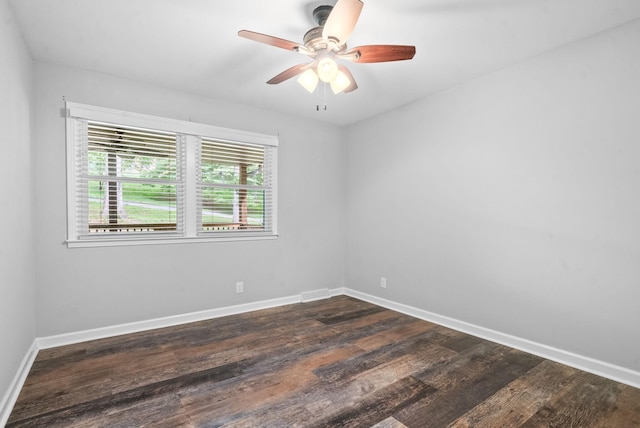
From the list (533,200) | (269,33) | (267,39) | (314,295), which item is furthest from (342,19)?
(314,295)

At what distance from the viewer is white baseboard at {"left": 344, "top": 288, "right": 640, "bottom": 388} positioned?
89.3 inches

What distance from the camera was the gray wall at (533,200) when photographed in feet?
7.51

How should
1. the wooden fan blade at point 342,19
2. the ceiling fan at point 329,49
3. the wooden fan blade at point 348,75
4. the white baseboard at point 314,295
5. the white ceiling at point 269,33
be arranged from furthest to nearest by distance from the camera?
the white baseboard at point 314,295
the wooden fan blade at point 348,75
the white ceiling at point 269,33
the ceiling fan at point 329,49
the wooden fan blade at point 342,19

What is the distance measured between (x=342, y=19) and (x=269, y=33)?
86 centimetres

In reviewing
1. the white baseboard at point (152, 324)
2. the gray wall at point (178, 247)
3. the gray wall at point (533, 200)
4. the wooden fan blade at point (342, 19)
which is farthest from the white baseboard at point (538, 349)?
the wooden fan blade at point (342, 19)

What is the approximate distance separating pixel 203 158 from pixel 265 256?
141cm

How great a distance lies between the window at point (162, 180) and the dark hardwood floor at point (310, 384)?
110cm

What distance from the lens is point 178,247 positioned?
345 centimetres

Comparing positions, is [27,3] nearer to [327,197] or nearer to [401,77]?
[401,77]

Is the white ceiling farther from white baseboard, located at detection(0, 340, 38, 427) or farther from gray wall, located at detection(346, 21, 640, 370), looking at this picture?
white baseboard, located at detection(0, 340, 38, 427)

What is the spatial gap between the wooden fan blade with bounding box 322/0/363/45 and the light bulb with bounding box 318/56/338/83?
6.9 inches

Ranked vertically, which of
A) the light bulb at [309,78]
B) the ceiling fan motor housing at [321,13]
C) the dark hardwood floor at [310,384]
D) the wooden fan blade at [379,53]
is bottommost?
the dark hardwood floor at [310,384]

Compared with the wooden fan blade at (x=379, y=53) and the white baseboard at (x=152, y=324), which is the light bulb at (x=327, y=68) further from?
the white baseboard at (x=152, y=324)

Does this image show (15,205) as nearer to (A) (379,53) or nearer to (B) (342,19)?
(B) (342,19)
